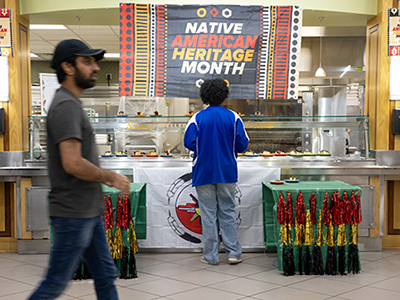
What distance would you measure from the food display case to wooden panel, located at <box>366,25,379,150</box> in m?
0.15

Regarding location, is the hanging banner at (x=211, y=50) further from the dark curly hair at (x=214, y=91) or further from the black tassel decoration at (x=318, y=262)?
the black tassel decoration at (x=318, y=262)

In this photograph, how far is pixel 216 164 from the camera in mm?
4328

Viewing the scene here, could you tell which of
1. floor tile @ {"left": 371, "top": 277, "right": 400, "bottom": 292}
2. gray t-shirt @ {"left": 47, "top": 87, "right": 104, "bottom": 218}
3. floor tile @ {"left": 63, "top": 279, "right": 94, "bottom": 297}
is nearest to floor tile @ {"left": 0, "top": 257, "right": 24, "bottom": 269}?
floor tile @ {"left": 63, "top": 279, "right": 94, "bottom": 297}

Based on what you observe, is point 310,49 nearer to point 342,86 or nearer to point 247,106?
point 342,86

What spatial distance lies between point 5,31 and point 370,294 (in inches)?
169

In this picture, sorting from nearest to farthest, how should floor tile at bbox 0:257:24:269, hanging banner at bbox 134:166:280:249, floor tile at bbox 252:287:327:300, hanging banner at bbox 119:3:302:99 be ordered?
1. floor tile at bbox 252:287:327:300
2. floor tile at bbox 0:257:24:269
3. hanging banner at bbox 134:166:280:249
4. hanging banner at bbox 119:3:302:99

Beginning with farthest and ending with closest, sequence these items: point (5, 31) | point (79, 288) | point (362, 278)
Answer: point (5, 31) < point (362, 278) < point (79, 288)

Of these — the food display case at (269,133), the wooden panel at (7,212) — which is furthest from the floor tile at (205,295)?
the wooden panel at (7,212)

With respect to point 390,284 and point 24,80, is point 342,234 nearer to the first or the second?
point 390,284

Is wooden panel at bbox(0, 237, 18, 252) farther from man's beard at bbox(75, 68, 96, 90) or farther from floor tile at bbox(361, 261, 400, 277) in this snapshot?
floor tile at bbox(361, 261, 400, 277)

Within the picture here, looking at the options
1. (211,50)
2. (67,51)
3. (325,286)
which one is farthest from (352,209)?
(67,51)

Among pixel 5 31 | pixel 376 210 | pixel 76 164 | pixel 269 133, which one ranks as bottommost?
pixel 376 210

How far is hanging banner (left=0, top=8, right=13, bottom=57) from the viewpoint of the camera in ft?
16.3

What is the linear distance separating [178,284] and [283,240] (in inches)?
38.0
